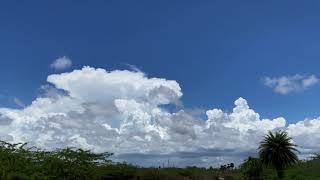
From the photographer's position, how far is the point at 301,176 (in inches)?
2472

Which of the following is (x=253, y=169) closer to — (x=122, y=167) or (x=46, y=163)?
(x=122, y=167)

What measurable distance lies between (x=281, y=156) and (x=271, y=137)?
2.57m

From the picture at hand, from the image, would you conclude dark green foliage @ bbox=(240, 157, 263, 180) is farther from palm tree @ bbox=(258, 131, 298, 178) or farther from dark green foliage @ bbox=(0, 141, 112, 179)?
dark green foliage @ bbox=(0, 141, 112, 179)

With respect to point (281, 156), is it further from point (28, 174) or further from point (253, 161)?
point (28, 174)

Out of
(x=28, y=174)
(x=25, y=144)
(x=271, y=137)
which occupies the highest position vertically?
(x=271, y=137)

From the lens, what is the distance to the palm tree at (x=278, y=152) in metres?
64.6

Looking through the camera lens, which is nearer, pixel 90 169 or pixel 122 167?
pixel 90 169

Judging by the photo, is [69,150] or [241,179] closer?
[69,150]

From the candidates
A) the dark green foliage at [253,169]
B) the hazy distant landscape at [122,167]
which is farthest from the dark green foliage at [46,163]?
the dark green foliage at [253,169]

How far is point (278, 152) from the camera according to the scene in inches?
2542

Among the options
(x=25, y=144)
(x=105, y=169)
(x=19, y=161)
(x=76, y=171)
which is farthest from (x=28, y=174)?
(x=105, y=169)

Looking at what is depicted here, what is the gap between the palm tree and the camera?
64.6 metres

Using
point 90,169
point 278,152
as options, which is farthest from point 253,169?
point 90,169

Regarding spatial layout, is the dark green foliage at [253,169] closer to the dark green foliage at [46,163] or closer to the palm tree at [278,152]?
the palm tree at [278,152]
